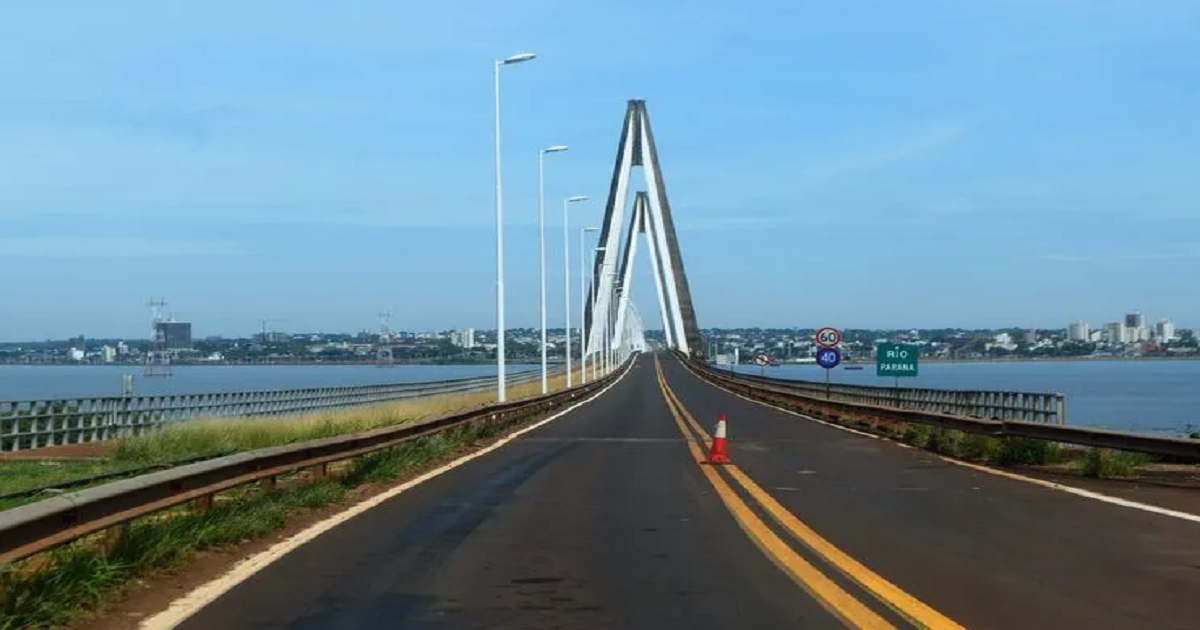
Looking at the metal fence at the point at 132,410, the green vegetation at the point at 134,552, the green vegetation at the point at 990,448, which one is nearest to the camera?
the green vegetation at the point at 134,552

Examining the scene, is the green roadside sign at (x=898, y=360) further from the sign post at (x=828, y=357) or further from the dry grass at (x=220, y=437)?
the dry grass at (x=220, y=437)

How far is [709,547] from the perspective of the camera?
12.2 metres

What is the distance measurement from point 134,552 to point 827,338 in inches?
1408

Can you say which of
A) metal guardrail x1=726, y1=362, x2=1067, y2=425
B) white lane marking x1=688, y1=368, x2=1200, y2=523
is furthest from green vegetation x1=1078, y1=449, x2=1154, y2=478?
metal guardrail x1=726, y1=362, x2=1067, y2=425

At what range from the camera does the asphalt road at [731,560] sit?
8844 millimetres

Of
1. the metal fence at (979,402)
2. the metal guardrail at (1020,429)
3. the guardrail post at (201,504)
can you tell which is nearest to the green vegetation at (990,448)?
the metal guardrail at (1020,429)

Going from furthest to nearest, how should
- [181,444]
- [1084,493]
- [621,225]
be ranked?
[621,225]
[181,444]
[1084,493]

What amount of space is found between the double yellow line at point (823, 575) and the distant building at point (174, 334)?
12407 cm

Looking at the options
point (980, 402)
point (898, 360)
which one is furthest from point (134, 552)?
point (898, 360)

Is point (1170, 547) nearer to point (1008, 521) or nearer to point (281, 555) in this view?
point (1008, 521)

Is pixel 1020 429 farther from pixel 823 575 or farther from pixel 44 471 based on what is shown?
pixel 44 471

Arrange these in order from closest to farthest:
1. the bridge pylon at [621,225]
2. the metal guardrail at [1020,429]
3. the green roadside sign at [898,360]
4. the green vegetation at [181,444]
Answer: the metal guardrail at [1020,429], the green vegetation at [181,444], the green roadside sign at [898,360], the bridge pylon at [621,225]

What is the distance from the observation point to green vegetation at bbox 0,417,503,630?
27.5 feet

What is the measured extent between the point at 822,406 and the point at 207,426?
18622mm
